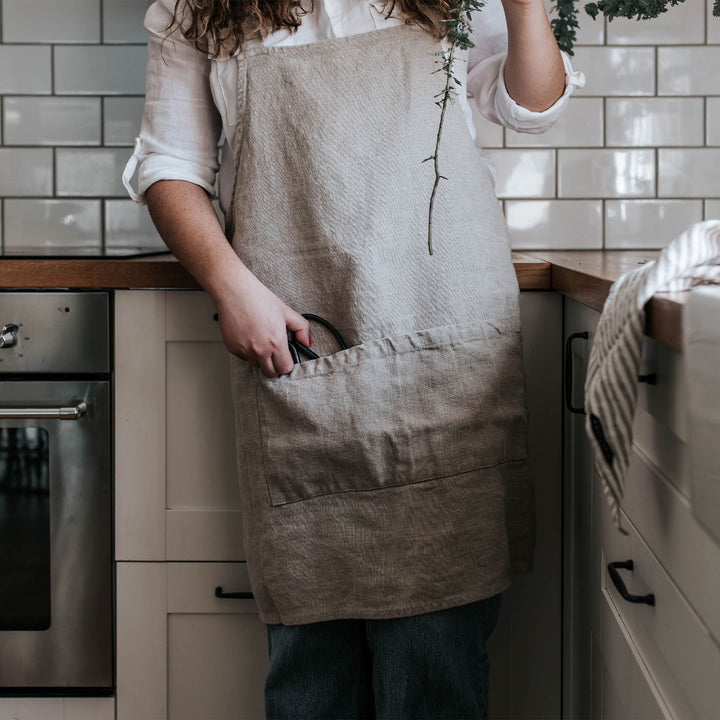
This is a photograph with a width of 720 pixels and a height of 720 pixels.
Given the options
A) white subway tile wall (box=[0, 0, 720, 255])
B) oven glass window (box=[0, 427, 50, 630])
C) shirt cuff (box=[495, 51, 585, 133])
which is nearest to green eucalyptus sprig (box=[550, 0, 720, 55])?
shirt cuff (box=[495, 51, 585, 133])

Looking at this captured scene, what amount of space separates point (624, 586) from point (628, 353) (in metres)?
0.28

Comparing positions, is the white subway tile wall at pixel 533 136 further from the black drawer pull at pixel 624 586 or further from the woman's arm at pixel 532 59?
the black drawer pull at pixel 624 586

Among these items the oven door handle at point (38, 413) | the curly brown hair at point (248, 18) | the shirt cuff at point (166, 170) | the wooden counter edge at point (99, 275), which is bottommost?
the oven door handle at point (38, 413)

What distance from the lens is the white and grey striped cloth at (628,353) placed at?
663 millimetres

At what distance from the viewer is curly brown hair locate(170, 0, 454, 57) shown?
1035 millimetres

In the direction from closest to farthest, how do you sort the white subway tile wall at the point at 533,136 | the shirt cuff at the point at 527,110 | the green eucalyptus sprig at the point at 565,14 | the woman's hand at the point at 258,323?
the green eucalyptus sprig at the point at 565,14 → the woman's hand at the point at 258,323 → the shirt cuff at the point at 527,110 → the white subway tile wall at the point at 533,136

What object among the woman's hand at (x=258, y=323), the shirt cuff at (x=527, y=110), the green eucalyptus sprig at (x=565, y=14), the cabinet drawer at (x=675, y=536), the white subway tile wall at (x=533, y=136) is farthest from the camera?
the white subway tile wall at (x=533, y=136)

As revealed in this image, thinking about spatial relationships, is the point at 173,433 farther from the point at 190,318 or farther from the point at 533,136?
the point at 533,136

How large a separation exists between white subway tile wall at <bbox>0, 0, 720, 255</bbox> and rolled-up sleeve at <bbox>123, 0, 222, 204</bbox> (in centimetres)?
67

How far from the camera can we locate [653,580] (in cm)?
79

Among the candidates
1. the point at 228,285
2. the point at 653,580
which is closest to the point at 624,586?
the point at 653,580

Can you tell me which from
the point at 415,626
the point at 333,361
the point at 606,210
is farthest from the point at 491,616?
the point at 606,210

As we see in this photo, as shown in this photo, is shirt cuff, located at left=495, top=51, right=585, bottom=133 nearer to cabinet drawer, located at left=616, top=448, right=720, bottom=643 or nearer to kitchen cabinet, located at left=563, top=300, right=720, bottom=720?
kitchen cabinet, located at left=563, top=300, right=720, bottom=720

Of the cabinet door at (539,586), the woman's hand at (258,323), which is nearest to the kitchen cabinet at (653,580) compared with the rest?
the cabinet door at (539,586)
